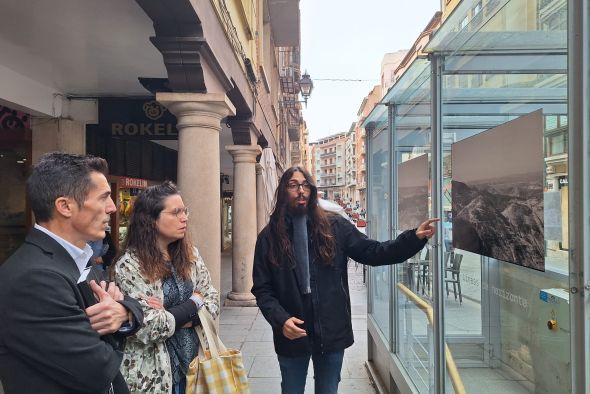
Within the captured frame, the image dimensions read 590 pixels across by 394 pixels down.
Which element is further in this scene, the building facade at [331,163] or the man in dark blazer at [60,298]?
the building facade at [331,163]

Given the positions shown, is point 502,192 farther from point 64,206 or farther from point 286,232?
point 64,206

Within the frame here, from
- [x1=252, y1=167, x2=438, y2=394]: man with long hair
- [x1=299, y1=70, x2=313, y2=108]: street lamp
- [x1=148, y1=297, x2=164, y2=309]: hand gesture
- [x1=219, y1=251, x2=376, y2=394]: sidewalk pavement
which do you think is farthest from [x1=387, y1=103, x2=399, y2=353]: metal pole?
[x1=299, y1=70, x2=313, y2=108]: street lamp

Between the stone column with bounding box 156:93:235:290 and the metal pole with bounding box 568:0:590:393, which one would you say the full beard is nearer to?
the metal pole with bounding box 568:0:590:393

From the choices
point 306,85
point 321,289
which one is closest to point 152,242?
point 321,289

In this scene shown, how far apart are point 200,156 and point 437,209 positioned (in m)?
2.69

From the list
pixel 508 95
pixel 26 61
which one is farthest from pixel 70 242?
pixel 26 61

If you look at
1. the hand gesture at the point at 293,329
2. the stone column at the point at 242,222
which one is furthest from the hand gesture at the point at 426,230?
the stone column at the point at 242,222

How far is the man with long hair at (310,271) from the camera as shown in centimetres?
255

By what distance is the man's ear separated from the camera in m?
1.49

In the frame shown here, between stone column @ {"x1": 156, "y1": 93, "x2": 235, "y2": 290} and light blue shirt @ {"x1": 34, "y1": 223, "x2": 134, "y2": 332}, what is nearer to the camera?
light blue shirt @ {"x1": 34, "y1": 223, "x2": 134, "y2": 332}

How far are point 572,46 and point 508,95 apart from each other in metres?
0.74

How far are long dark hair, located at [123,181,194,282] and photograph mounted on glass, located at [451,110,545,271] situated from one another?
5.08 feet

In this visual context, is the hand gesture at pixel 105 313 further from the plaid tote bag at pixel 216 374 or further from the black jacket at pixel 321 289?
the black jacket at pixel 321 289

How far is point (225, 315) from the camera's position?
7.61 metres
